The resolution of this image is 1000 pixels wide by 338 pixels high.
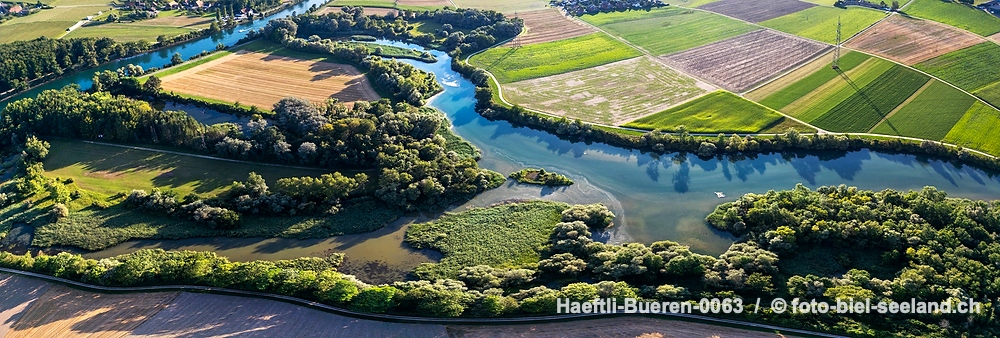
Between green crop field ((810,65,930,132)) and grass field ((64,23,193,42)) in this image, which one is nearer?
green crop field ((810,65,930,132))

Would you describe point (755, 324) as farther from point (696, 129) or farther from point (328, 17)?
point (328, 17)

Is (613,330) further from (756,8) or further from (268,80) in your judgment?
(756,8)

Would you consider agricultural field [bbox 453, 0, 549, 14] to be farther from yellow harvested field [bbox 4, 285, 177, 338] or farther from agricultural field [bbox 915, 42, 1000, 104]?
yellow harvested field [bbox 4, 285, 177, 338]

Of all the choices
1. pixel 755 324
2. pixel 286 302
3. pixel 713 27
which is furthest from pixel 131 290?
pixel 713 27

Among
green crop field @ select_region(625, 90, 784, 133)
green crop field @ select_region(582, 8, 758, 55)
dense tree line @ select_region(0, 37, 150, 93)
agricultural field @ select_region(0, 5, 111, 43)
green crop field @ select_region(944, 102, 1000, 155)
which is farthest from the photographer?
agricultural field @ select_region(0, 5, 111, 43)

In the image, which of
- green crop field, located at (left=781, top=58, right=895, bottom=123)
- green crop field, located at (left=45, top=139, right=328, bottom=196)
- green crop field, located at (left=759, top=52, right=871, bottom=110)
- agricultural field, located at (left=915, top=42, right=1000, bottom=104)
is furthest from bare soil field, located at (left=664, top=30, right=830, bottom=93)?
green crop field, located at (left=45, top=139, right=328, bottom=196)

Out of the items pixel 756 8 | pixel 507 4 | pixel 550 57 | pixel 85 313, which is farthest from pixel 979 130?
pixel 85 313
